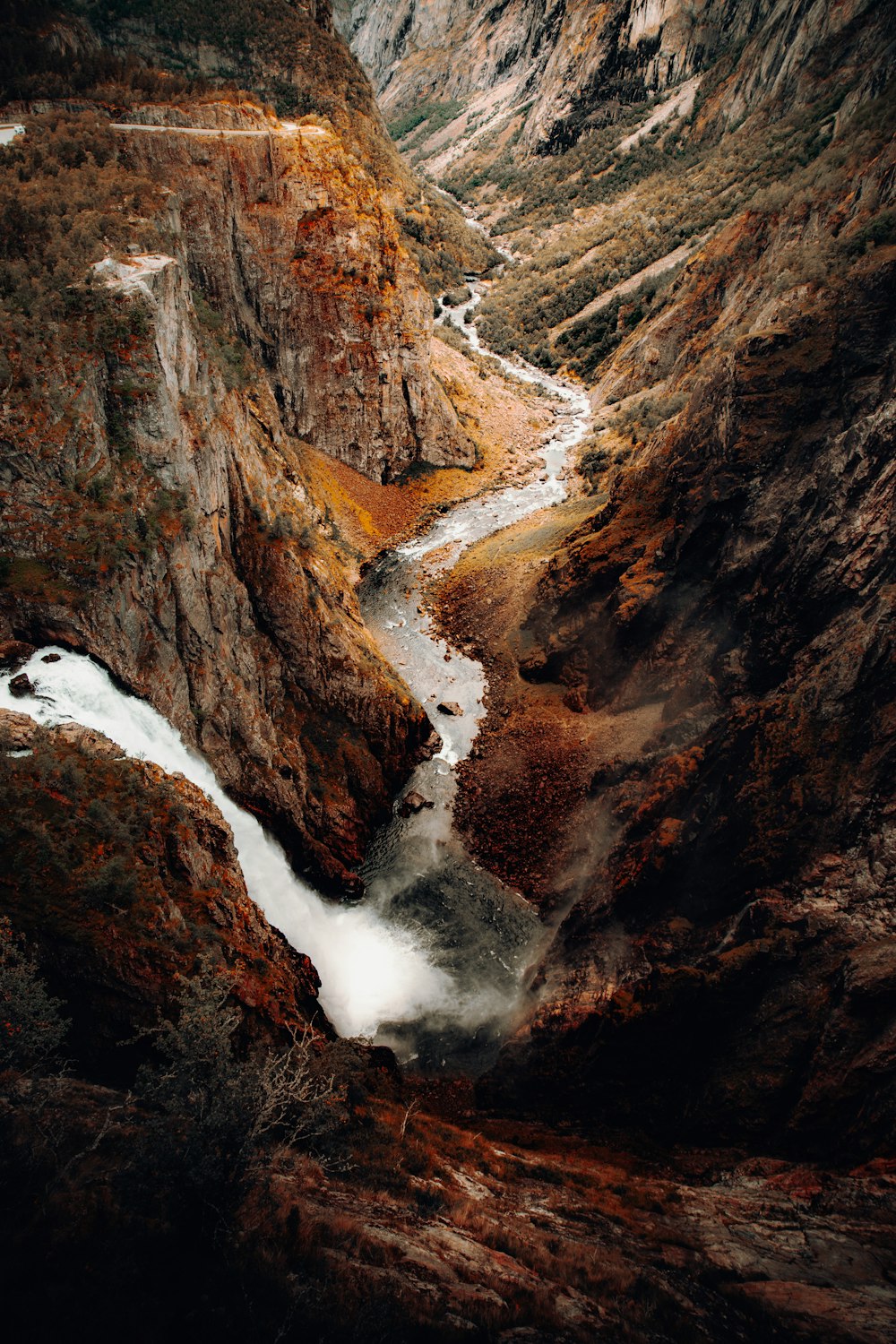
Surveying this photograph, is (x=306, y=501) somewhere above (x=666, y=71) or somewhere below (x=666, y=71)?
below

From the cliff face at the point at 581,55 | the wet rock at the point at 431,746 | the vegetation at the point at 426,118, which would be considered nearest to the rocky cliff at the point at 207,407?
the wet rock at the point at 431,746

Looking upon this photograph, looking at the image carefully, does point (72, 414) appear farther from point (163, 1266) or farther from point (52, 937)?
point (163, 1266)

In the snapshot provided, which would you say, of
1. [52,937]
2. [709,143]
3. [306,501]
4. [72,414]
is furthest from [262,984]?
[709,143]

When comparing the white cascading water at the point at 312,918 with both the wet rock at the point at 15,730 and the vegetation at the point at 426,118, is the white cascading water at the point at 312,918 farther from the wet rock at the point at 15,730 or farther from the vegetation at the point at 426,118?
the vegetation at the point at 426,118

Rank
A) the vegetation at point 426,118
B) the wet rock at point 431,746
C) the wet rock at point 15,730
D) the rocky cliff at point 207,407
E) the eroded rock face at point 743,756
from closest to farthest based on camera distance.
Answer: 1. the wet rock at point 15,730
2. the eroded rock face at point 743,756
3. the rocky cliff at point 207,407
4. the wet rock at point 431,746
5. the vegetation at point 426,118

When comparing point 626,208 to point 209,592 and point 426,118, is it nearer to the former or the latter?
point 209,592

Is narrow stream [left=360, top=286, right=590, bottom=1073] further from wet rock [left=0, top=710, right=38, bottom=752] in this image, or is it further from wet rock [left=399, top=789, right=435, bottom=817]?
wet rock [left=0, top=710, right=38, bottom=752]
